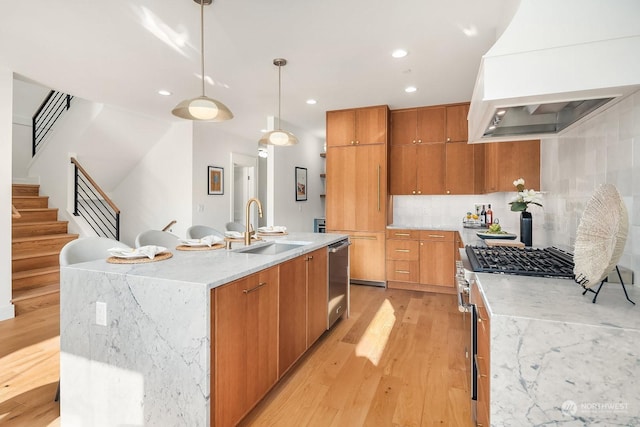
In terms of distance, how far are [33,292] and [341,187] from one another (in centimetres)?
395

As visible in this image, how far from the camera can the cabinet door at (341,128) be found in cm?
477

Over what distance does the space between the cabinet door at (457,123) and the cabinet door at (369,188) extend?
94 cm

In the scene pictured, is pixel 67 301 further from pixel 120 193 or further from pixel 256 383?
pixel 120 193

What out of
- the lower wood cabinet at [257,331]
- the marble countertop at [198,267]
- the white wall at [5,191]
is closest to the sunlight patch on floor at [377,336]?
the lower wood cabinet at [257,331]

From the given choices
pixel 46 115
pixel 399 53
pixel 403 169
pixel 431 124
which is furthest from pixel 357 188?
pixel 46 115

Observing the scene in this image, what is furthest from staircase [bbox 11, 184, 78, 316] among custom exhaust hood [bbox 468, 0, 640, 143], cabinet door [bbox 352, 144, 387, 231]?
custom exhaust hood [bbox 468, 0, 640, 143]

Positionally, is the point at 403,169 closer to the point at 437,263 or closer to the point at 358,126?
the point at 358,126

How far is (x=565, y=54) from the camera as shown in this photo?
47.9 inches

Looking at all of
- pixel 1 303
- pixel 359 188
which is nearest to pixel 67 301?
pixel 1 303

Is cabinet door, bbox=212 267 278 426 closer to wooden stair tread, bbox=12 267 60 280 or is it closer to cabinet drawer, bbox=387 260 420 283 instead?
cabinet drawer, bbox=387 260 420 283

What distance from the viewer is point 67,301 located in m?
1.68

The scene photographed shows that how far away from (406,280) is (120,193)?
5.30 metres

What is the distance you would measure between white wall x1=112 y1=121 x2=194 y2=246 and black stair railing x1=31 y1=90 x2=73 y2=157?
1.44 meters

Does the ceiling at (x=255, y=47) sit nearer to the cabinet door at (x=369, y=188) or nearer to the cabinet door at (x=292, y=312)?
the cabinet door at (x=369, y=188)
